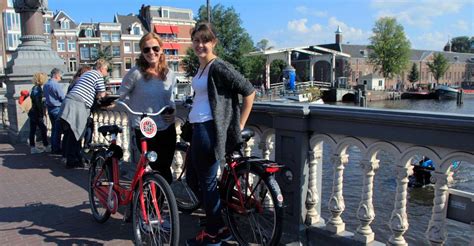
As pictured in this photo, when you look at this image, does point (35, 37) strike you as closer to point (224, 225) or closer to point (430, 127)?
point (224, 225)

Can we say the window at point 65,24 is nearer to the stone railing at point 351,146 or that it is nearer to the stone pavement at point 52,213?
the stone pavement at point 52,213

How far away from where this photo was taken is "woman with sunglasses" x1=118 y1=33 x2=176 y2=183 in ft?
12.4

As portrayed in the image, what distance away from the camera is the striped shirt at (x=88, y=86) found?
6.09 m

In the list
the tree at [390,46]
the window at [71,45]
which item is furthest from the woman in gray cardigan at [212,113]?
the tree at [390,46]

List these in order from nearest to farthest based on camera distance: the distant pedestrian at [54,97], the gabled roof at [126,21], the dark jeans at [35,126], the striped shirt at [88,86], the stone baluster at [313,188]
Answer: the stone baluster at [313,188], the striped shirt at [88,86], the distant pedestrian at [54,97], the dark jeans at [35,126], the gabled roof at [126,21]

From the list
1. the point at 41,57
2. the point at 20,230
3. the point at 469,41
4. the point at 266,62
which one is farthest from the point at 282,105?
the point at 469,41

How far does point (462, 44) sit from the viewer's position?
13788 centimetres

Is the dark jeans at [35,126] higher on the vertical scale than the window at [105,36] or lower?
lower

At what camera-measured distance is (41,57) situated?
9.27m

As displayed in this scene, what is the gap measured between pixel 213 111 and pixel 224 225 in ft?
3.09

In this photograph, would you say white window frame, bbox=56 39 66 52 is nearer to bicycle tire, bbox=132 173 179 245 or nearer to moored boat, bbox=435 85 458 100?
moored boat, bbox=435 85 458 100

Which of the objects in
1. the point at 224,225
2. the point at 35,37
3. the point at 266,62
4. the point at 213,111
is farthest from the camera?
the point at 266,62

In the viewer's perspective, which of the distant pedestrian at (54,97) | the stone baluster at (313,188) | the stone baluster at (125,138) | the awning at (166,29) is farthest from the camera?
the awning at (166,29)

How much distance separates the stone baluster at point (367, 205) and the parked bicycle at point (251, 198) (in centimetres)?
60
